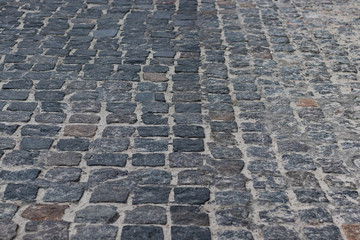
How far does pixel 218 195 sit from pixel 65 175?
115cm

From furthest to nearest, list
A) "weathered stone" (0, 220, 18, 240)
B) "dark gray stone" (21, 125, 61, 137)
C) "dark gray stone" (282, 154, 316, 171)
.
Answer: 1. "dark gray stone" (21, 125, 61, 137)
2. "dark gray stone" (282, 154, 316, 171)
3. "weathered stone" (0, 220, 18, 240)

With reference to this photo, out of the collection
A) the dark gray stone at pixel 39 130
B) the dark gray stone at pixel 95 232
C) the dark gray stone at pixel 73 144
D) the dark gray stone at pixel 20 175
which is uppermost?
the dark gray stone at pixel 95 232

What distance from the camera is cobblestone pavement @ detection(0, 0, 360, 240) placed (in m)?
4.03

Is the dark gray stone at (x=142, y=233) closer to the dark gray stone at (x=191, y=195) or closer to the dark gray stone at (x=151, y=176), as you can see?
the dark gray stone at (x=191, y=195)

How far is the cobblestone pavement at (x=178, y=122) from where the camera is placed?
4.03m

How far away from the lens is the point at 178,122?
5277 millimetres

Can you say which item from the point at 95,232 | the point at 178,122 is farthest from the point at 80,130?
the point at 95,232

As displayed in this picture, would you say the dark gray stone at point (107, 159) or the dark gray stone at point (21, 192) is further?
the dark gray stone at point (107, 159)

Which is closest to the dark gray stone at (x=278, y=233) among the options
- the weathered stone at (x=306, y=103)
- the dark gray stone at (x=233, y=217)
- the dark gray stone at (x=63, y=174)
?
the dark gray stone at (x=233, y=217)

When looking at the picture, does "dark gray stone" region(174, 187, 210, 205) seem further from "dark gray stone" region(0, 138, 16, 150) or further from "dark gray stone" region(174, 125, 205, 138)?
"dark gray stone" region(0, 138, 16, 150)

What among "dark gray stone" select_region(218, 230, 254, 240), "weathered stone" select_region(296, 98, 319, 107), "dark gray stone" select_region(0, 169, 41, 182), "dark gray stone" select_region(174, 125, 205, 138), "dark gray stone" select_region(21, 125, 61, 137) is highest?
"dark gray stone" select_region(218, 230, 254, 240)

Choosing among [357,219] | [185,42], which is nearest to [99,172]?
[357,219]

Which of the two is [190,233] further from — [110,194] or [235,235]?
[110,194]

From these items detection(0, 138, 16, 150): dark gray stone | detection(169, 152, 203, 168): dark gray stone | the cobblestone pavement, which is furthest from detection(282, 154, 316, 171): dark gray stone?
detection(0, 138, 16, 150): dark gray stone
